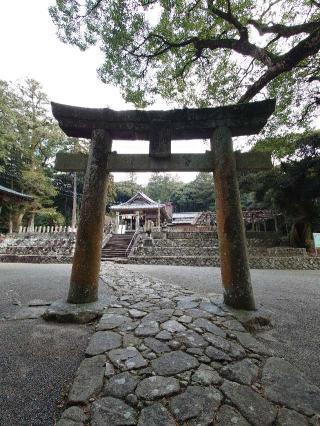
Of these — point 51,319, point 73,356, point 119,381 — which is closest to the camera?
point 119,381

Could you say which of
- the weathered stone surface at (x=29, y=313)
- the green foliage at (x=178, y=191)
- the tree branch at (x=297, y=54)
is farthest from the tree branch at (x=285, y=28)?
the green foliage at (x=178, y=191)

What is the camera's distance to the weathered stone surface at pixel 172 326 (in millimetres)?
2854

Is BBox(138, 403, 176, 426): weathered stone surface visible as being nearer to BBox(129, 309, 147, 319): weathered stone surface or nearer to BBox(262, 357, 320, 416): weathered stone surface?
BBox(262, 357, 320, 416): weathered stone surface

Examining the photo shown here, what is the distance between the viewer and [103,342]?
254 centimetres

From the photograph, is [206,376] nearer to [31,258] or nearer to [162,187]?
Result: [31,258]

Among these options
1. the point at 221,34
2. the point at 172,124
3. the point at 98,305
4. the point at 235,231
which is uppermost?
the point at 221,34

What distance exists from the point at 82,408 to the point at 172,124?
421 centimetres

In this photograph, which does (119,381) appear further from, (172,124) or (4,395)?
(172,124)

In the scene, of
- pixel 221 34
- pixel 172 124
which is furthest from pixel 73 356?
pixel 221 34

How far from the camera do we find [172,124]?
4.25m

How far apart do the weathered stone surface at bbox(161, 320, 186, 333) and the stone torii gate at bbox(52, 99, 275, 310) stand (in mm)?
1089

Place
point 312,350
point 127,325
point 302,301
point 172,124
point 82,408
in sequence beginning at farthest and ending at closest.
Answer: point 302,301 < point 172,124 < point 127,325 < point 312,350 < point 82,408

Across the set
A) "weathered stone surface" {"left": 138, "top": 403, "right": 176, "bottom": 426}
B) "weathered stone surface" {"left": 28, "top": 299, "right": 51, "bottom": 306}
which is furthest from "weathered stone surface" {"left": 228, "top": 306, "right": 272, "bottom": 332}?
"weathered stone surface" {"left": 28, "top": 299, "right": 51, "bottom": 306}

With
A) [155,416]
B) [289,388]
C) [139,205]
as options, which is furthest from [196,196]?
[155,416]
